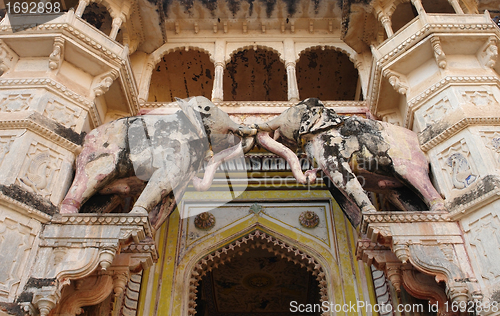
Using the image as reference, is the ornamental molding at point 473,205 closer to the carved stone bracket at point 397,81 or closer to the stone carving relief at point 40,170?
the carved stone bracket at point 397,81

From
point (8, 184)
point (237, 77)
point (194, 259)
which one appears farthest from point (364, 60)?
point (8, 184)

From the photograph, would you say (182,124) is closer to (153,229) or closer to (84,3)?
(153,229)

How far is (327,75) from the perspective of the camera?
12211 millimetres

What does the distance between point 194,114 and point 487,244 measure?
4.32 metres

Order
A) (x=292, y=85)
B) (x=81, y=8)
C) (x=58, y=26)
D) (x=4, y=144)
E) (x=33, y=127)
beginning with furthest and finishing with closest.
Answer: (x=292, y=85), (x=81, y=8), (x=58, y=26), (x=33, y=127), (x=4, y=144)

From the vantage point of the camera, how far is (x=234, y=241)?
7797 millimetres

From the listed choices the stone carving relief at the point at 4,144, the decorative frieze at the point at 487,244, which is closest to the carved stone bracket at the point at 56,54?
the stone carving relief at the point at 4,144

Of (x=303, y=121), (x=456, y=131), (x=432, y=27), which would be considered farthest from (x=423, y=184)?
(x=432, y=27)

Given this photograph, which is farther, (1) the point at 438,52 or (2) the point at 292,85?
(2) the point at 292,85

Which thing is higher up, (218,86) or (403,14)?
(403,14)

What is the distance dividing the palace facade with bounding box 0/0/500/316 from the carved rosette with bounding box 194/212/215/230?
22 mm

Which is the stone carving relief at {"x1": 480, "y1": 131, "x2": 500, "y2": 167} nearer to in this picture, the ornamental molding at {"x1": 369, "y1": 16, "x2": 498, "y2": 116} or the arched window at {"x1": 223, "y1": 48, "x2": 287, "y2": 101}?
the ornamental molding at {"x1": 369, "y1": 16, "x2": 498, "y2": 116}

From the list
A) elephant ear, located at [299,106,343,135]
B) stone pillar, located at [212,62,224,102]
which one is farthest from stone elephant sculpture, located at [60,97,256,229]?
stone pillar, located at [212,62,224,102]

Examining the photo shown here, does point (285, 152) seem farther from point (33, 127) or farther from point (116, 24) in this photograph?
point (116, 24)
